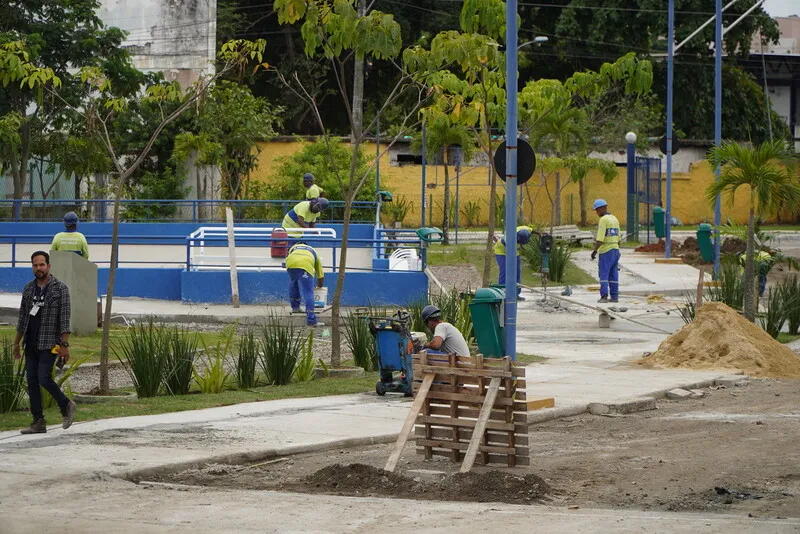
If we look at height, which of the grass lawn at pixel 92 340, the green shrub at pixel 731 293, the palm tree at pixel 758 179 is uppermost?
the palm tree at pixel 758 179

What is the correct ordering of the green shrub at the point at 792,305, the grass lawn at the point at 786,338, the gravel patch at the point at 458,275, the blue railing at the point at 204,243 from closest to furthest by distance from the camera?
the grass lawn at the point at 786,338 → the green shrub at the point at 792,305 → the blue railing at the point at 204,243 → the gravel patch at the point at 458,275

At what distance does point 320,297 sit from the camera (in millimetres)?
22641

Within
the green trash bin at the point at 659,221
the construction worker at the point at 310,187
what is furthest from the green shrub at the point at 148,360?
the green trash bin at the point at 659,221

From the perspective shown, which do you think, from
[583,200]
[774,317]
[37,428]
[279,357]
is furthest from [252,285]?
[583,200]

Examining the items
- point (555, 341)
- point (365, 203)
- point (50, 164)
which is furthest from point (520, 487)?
point (50, 164)

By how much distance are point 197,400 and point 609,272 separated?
518 inches

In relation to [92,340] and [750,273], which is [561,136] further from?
[92,340]

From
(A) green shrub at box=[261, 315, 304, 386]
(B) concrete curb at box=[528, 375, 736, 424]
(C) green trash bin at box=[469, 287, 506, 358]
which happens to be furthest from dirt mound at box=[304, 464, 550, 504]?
(A) green shrub at box=[261, 315, 304, 386]

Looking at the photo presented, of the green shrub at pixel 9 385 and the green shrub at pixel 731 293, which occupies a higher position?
the green shrub at pixel 731 293

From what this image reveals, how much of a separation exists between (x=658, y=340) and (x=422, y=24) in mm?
40196

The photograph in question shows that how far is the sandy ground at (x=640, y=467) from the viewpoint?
30.7 ft

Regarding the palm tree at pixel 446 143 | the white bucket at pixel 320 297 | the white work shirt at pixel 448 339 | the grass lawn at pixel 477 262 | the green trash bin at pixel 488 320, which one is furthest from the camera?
the palm tree at pixel 446 143

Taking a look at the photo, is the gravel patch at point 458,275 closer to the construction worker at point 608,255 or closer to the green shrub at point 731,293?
the construction worker at point 608,255

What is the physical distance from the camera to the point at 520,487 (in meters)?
9.45
